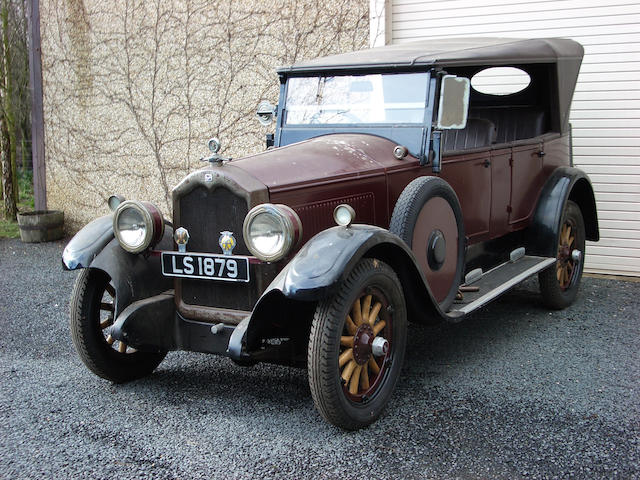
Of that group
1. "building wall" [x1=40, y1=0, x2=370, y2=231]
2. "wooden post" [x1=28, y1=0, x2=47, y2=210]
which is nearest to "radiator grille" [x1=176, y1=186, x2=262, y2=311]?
"building wall" [x1=40, y1=0, x2=370, y2=231]

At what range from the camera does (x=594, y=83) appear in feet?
20.5

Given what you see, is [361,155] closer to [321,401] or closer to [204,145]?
[321,401]

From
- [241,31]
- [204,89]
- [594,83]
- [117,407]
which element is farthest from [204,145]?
[117,407]

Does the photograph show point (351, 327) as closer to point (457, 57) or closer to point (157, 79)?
point (457, 57)

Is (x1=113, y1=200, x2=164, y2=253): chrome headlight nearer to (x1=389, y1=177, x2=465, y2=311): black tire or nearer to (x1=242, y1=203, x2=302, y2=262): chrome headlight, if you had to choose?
(x1=242, y1=203, x2=302, y2=262): chrome headlight

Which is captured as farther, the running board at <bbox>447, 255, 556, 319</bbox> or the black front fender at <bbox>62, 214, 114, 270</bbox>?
the running board at <bbox>447, 255, 556, 319</bbox>

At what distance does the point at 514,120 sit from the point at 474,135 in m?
0.42

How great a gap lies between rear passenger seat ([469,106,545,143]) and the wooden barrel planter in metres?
5.56

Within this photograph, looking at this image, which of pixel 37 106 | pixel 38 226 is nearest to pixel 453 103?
pixel 38 226

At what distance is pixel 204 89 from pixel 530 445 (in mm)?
6103

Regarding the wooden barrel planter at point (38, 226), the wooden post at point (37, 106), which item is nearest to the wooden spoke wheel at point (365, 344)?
the wooden barrel planter at point (38, 226)

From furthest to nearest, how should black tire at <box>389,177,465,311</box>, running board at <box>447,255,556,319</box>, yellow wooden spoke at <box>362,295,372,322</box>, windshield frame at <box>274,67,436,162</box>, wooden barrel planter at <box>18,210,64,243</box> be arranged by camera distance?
wooden barrel planter at <box>18,210,64,243</box>
windshield frame at <box>274,67,436,162</box>
running board at <box>447,255,556,319</box>
black tire at <box>389,177,465,311</box>
yellow wooden spoke at <box>362,295,372,322</box>

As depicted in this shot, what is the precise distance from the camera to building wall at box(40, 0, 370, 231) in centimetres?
745

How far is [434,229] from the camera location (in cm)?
382
